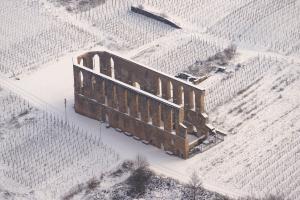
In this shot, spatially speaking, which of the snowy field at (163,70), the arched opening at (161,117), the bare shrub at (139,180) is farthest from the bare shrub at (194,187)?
the arched opening at (161,117)

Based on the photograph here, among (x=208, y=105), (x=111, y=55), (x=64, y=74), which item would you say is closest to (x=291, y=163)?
(x=208, y=105)

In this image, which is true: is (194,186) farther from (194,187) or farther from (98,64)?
(98,64)

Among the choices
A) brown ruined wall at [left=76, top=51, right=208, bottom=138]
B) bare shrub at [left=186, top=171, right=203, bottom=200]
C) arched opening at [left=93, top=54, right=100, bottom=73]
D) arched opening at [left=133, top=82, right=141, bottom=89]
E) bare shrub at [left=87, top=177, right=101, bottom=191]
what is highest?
brown ruined wall at [left=76, top=51, right=208, bottom=138]

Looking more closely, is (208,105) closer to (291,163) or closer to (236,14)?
(291,163)

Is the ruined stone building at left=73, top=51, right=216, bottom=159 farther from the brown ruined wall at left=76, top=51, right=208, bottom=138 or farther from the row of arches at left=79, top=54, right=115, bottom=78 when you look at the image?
the row of arches at left=79, top=54, right=115, bottom=78

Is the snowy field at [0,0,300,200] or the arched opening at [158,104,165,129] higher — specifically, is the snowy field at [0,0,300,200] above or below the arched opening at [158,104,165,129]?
below

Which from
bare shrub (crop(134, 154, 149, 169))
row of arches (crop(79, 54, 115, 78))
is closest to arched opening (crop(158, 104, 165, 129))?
bare shrub (crop(134, 154, 149, 169))

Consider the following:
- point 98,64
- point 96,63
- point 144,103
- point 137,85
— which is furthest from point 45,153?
point 96,63
